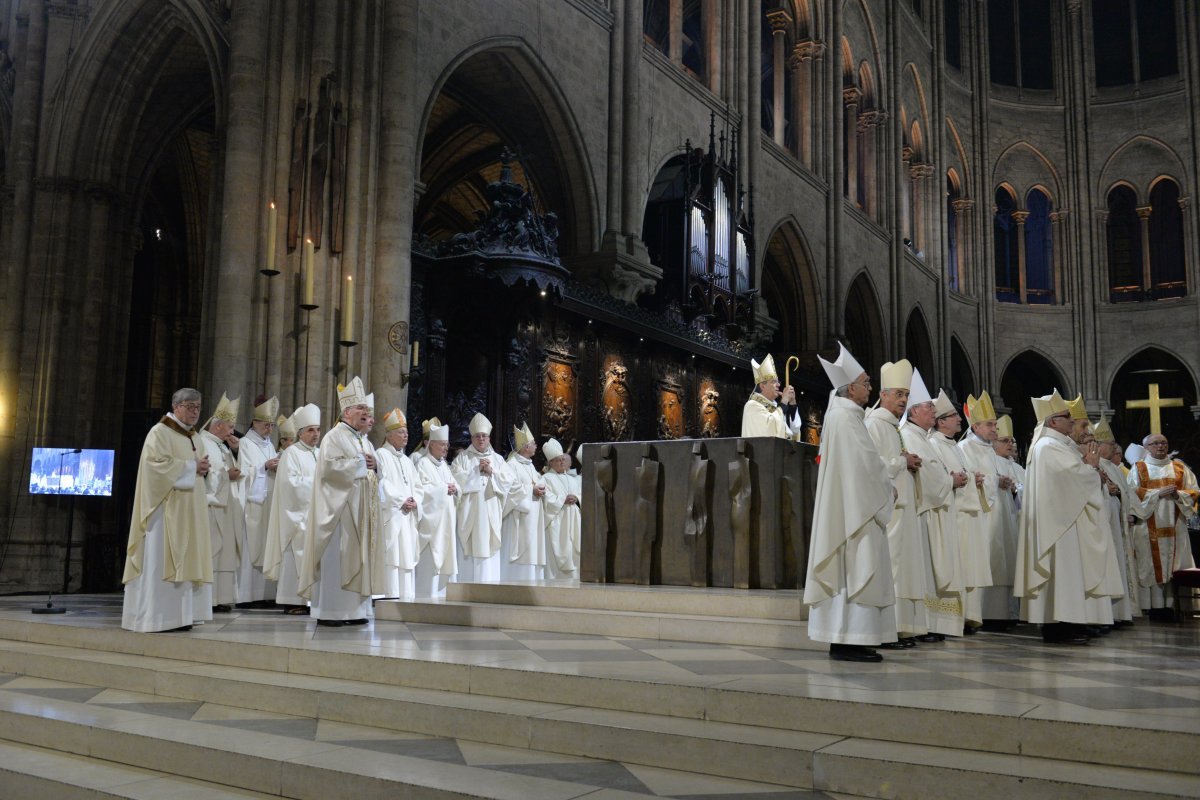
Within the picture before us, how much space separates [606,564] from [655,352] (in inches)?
317

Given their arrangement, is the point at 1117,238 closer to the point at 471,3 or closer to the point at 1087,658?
the point at 471,3

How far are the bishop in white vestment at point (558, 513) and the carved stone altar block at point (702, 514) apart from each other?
11.1 ft

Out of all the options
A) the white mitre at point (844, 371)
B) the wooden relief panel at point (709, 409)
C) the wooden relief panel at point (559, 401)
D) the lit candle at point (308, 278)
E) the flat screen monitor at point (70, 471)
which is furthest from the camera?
the wooden relief panel at point (709, 409)

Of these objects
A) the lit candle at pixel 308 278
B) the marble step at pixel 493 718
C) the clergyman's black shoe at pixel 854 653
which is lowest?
the marble step at pixel 493 718

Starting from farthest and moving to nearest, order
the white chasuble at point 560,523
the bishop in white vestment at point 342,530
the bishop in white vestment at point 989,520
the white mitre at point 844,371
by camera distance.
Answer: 1. the white chasuble at point 560,523
2. the bishop in white vestment at point 989,520
3. the bishop in white vestment at point 342,530
4. the white mitre at point 844,371

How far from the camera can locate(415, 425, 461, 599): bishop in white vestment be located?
9.98 m

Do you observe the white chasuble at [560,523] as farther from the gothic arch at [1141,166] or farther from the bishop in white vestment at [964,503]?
the gothic arch at [1141,166]

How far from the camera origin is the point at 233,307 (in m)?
10.2

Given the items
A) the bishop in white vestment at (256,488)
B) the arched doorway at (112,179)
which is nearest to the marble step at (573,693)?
the bishop in white vestment at (256,488)

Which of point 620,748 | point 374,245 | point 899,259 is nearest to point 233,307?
point 374,245

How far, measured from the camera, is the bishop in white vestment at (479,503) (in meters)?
10.6

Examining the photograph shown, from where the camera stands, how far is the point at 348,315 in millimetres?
10180

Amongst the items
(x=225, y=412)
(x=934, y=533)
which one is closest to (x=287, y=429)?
(x=225, y=412)

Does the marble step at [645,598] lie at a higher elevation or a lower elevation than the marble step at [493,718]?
higher
